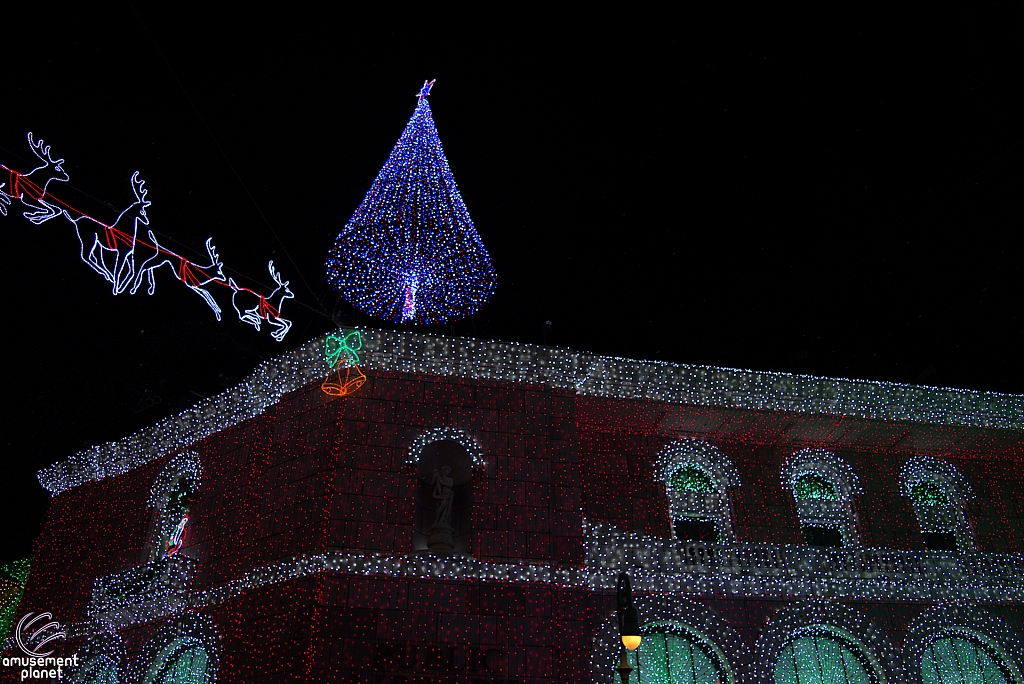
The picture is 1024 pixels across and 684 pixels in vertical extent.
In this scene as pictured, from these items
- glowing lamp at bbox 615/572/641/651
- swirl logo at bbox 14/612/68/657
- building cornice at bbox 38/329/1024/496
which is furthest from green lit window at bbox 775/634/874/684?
swirl logo at bbox 14/612/68/657

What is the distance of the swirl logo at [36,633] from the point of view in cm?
1922

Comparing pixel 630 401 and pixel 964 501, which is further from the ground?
pixel 630 401

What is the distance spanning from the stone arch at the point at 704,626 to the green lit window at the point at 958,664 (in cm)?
429

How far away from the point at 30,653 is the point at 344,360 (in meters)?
11.7

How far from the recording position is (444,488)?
16031 millimetres

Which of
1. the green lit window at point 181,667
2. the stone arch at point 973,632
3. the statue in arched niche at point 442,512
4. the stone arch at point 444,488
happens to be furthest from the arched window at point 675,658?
the green lit window at point 181,667

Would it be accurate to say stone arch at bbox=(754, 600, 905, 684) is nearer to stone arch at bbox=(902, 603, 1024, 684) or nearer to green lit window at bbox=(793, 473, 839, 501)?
stone arch at bbox=(902, 603, 1024, 684)

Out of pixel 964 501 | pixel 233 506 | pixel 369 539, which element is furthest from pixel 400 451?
pixel 964 501

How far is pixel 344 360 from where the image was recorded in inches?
643

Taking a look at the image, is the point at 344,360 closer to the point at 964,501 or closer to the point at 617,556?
the point at 617,556

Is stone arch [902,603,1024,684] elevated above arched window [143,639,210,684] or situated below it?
above

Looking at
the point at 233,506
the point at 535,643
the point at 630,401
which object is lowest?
the point at 535,643

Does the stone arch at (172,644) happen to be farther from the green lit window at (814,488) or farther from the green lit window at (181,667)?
the green lit window at (814,488)

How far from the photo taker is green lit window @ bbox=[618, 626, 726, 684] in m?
15.7
